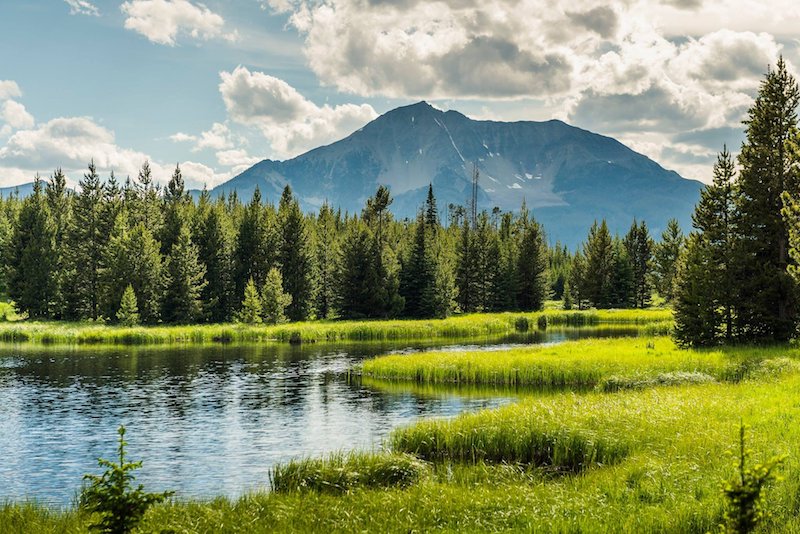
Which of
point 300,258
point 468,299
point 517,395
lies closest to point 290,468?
point 517,395

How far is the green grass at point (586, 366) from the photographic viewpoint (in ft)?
123

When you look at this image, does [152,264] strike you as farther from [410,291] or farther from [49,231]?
[410,291]

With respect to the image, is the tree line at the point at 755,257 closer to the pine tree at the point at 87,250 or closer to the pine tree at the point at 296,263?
the pine tree at the point at 296,263

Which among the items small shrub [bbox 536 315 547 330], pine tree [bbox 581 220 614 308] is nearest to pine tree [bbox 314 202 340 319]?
small shrub [bbox 536 315 547 330]

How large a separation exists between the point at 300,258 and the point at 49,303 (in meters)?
36.2

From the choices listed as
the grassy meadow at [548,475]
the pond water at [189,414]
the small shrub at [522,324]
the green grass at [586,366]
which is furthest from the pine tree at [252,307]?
the grassy meadow at [548,475]

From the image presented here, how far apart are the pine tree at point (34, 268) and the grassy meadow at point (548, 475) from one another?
80.0 meters

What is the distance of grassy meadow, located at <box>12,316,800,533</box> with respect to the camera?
14.6 meters

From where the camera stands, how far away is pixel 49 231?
98938mm

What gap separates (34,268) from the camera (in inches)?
3720

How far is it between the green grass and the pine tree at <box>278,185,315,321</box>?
49.7 metres


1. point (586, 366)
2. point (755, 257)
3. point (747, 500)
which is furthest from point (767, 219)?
point (747, 500)

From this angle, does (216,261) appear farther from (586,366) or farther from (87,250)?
(586,366)

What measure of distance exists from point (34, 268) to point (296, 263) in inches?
1438
